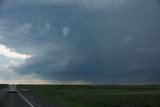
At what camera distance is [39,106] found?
109 ft

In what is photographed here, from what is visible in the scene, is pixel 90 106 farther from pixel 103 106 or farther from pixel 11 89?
pixel 11 89

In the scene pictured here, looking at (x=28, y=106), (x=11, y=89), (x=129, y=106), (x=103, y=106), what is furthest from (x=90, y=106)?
(x=11, y=89)

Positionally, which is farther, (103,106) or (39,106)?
(103,106)

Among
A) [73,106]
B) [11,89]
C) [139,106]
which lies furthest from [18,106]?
[11,89]

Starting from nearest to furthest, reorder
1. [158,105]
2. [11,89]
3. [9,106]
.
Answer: [9,106] → [158,105] → [11,89]

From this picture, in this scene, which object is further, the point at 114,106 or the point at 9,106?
the point at 114,106

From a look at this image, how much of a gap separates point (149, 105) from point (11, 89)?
53185mm

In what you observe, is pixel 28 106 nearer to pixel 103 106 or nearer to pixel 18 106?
pixel 18 106

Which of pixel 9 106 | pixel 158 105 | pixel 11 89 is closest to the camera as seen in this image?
pixel 9 106

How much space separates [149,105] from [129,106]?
1998mm

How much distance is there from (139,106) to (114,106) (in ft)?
7.96

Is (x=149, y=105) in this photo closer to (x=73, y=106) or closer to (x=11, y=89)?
(x=73, y=106)

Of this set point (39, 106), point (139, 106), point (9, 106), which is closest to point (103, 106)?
point (139, 106)

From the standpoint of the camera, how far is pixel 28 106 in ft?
109
